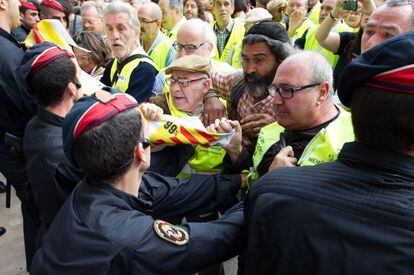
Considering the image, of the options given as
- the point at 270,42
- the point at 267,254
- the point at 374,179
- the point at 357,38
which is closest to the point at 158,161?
the point at 270,42

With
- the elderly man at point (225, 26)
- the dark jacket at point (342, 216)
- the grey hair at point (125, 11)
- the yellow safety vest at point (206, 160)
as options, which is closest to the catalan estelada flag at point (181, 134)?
the yellow safety vest at point (206, 160)

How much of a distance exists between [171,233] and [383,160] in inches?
28.8

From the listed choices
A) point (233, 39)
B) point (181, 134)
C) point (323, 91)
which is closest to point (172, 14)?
point (233, 39)

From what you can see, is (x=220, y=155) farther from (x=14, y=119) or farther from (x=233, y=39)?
(x=233, y=39)

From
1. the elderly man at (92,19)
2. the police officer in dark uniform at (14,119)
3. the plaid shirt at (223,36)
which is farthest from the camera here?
the plaid shirt at (223,36)

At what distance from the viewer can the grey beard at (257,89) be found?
2290mm

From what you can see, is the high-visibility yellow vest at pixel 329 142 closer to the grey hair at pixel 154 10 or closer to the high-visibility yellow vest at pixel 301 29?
the grey hair at pixel 154 10

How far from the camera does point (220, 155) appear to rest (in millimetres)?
2230

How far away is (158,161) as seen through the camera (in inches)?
86.1

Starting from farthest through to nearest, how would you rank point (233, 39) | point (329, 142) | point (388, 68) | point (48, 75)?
point (233, 39)
point (48, 75)
point (329, 142)
point (388, 68)

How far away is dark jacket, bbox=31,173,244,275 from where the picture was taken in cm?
124

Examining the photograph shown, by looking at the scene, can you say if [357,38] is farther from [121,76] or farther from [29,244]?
[29,244]

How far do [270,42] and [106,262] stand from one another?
1585mm

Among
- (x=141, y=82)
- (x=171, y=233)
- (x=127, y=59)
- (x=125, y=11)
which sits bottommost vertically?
(x=141, y=82)
